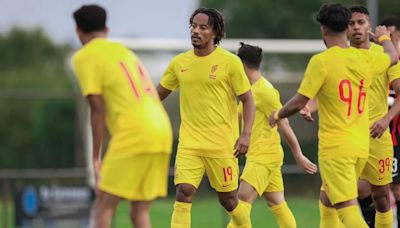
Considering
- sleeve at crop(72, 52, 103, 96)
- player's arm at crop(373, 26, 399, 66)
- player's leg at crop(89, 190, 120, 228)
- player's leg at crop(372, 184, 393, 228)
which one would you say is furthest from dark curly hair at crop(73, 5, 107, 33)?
player's leg at crop(372, 184, 393, 228)

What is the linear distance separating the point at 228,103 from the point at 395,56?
6.40ft

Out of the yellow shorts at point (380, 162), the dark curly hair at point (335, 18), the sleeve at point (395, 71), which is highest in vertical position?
the dark curly hair at point (335, 18)

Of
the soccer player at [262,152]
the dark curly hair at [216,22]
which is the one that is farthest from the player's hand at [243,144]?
the dark curly hair at [216,22]

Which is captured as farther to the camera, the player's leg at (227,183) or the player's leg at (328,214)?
the player's leg at (227,183)

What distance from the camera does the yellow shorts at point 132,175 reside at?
1029cm

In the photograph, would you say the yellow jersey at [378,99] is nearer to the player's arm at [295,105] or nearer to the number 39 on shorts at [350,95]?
the number 39 on shorts at [350,95]

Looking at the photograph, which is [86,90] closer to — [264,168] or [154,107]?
[154,107]

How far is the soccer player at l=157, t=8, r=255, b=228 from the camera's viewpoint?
1286 cm

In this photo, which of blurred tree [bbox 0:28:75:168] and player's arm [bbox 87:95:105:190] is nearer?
player's arm [bbox 87:95:105:190]

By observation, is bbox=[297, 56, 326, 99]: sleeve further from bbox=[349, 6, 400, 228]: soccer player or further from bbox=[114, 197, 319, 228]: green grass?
bbox=[114, 197, 319, 228]: green grass

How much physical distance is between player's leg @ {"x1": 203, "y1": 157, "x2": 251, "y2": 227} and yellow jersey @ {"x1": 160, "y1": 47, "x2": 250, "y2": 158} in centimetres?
9

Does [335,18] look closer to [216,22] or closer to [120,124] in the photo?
[216,22]

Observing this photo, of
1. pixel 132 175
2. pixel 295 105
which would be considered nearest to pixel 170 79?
pixel 295 105

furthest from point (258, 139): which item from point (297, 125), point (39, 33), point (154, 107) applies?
point (39, 33)
